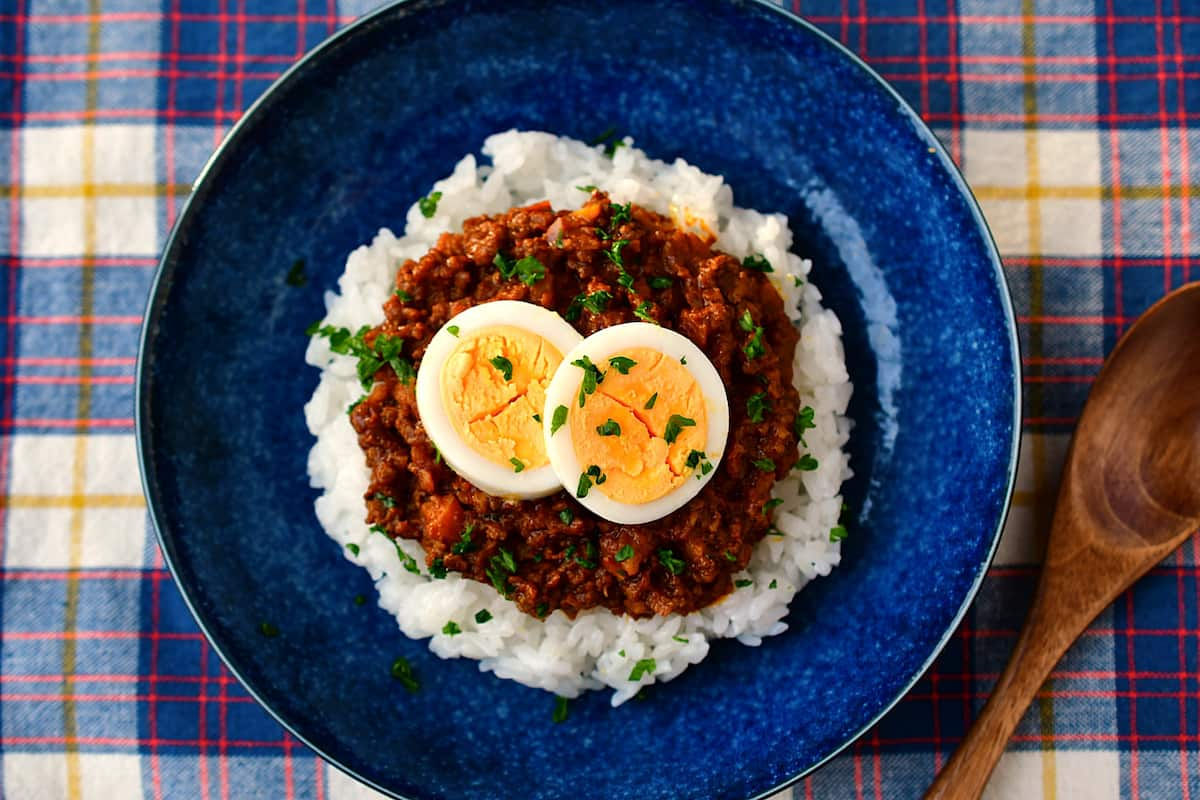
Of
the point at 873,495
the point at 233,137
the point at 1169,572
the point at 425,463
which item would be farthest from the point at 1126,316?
the point at 233,137

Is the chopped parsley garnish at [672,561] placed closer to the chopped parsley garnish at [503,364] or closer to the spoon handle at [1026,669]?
the chopped parsley garnish at [503,364]

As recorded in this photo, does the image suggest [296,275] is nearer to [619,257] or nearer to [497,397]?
[497,397]

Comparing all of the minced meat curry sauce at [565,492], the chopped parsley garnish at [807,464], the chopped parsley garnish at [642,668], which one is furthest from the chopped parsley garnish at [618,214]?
the chopped parsley garnish at [642,668]

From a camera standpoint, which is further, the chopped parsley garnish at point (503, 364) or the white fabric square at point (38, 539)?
the white fabric square at point (38, 539)

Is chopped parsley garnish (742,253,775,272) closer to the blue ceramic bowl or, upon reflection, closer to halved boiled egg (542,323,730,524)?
the blue ceramic bowl

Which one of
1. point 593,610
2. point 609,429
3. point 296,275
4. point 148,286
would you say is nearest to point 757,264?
point 609,429

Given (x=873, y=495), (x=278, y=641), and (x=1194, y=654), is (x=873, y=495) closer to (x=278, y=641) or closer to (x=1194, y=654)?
(x=1194, y=654)
